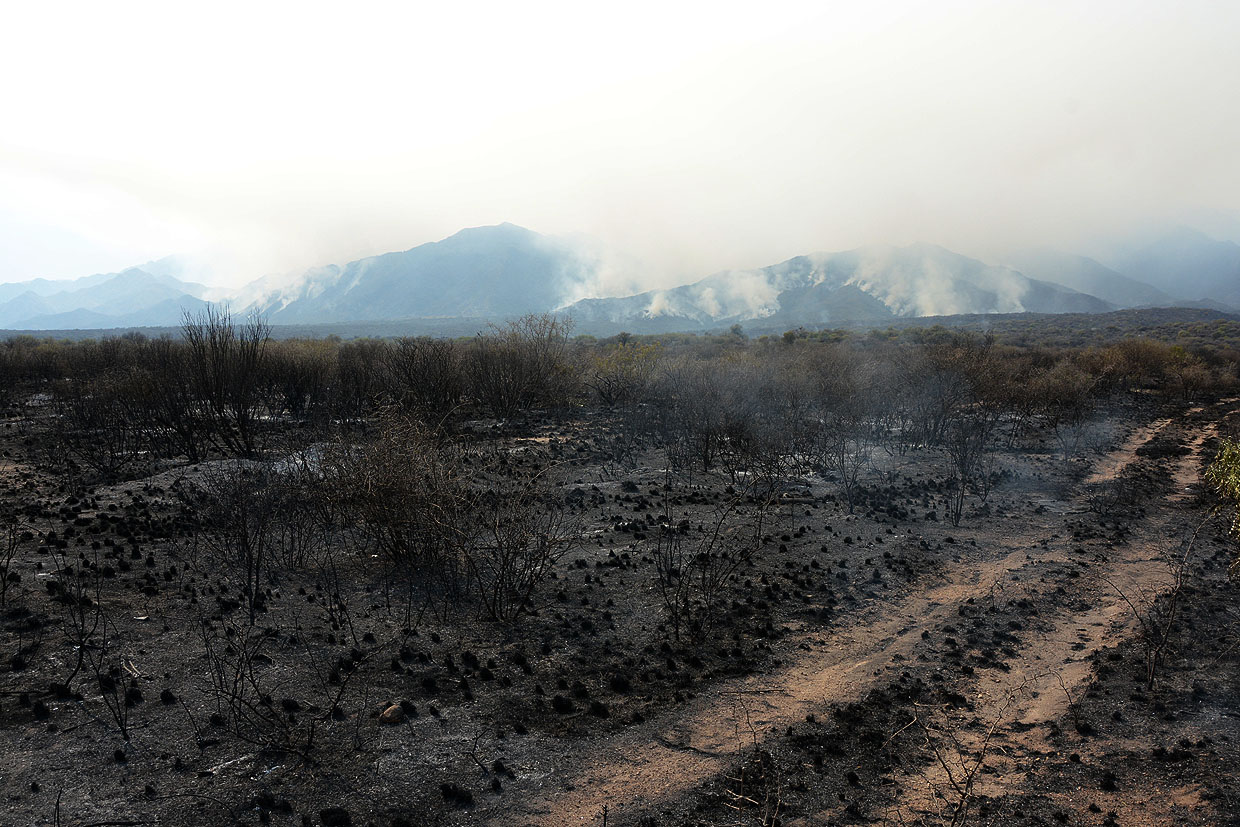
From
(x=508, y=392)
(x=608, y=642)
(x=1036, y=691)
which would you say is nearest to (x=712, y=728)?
(x=608, y=642)

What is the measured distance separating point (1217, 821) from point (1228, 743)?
1.53 meters

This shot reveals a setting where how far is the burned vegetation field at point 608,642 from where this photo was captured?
576 cm

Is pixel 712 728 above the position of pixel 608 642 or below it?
below

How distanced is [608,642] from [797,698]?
8.65ft

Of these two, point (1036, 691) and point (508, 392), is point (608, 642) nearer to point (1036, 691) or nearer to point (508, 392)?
point (1036, 691)

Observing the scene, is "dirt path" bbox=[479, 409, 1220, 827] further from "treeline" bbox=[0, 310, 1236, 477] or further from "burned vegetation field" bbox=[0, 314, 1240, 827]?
"treeline" bbox=[0, 310, 1236, 477]

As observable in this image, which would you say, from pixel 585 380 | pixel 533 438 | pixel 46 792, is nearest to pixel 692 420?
pixel 533 438

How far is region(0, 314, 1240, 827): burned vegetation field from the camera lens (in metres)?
5.76

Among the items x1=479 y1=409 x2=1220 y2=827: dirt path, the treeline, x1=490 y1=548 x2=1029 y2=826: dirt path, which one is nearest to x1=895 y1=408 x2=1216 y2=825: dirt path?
x1=479 y1=409 x2=1220 y2=827: dirt path

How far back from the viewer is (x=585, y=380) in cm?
3300

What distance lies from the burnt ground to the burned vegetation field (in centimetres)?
4

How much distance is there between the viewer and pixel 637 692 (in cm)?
757

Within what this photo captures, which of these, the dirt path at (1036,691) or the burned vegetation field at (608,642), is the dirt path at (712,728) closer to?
the burned vegetation field at (608,642)

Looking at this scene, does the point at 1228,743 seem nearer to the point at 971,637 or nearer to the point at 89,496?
the point at 971,637
